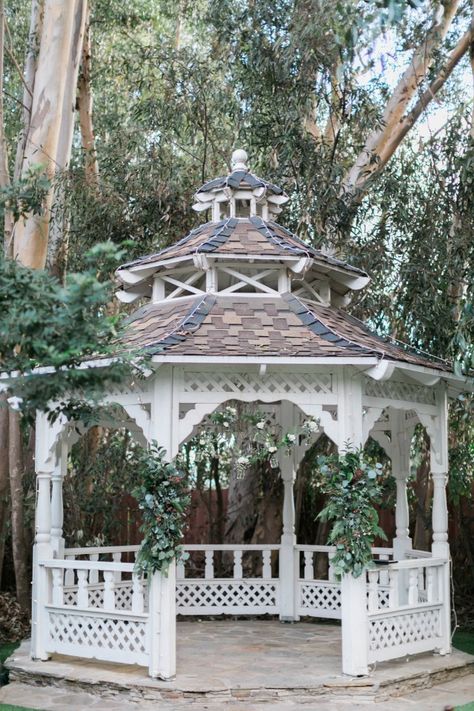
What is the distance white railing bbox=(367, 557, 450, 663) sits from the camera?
7973mm

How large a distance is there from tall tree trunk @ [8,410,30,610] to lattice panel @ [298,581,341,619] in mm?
3640

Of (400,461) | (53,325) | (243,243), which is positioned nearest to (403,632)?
(400,461)

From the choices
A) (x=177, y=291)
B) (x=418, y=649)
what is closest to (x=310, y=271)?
(x=177, y=291)

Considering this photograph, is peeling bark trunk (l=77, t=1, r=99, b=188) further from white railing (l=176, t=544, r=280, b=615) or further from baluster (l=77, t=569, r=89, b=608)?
baluster (l=77, t=569, r=89, b=608)

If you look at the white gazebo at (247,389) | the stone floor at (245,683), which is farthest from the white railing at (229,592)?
the stone floor at (245,683)

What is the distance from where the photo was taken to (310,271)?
9328 mm

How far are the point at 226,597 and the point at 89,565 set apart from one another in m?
3.28

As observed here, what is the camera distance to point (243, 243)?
8922 mm

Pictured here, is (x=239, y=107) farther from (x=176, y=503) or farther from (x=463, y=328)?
(x=176, y=503)

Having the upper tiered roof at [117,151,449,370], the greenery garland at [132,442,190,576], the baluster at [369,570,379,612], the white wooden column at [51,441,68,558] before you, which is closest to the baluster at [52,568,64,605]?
the white wooden column at [51,441,68,558]

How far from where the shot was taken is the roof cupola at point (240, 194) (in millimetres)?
9578

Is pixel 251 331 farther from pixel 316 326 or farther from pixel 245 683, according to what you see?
pixel 245 683

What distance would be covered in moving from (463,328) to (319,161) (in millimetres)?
3688

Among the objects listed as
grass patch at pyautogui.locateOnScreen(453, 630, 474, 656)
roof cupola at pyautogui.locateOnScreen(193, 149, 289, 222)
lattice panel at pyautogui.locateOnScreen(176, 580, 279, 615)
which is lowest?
grass patch at pyautogui.locateOnScreen(453, 630, 474, 656)
